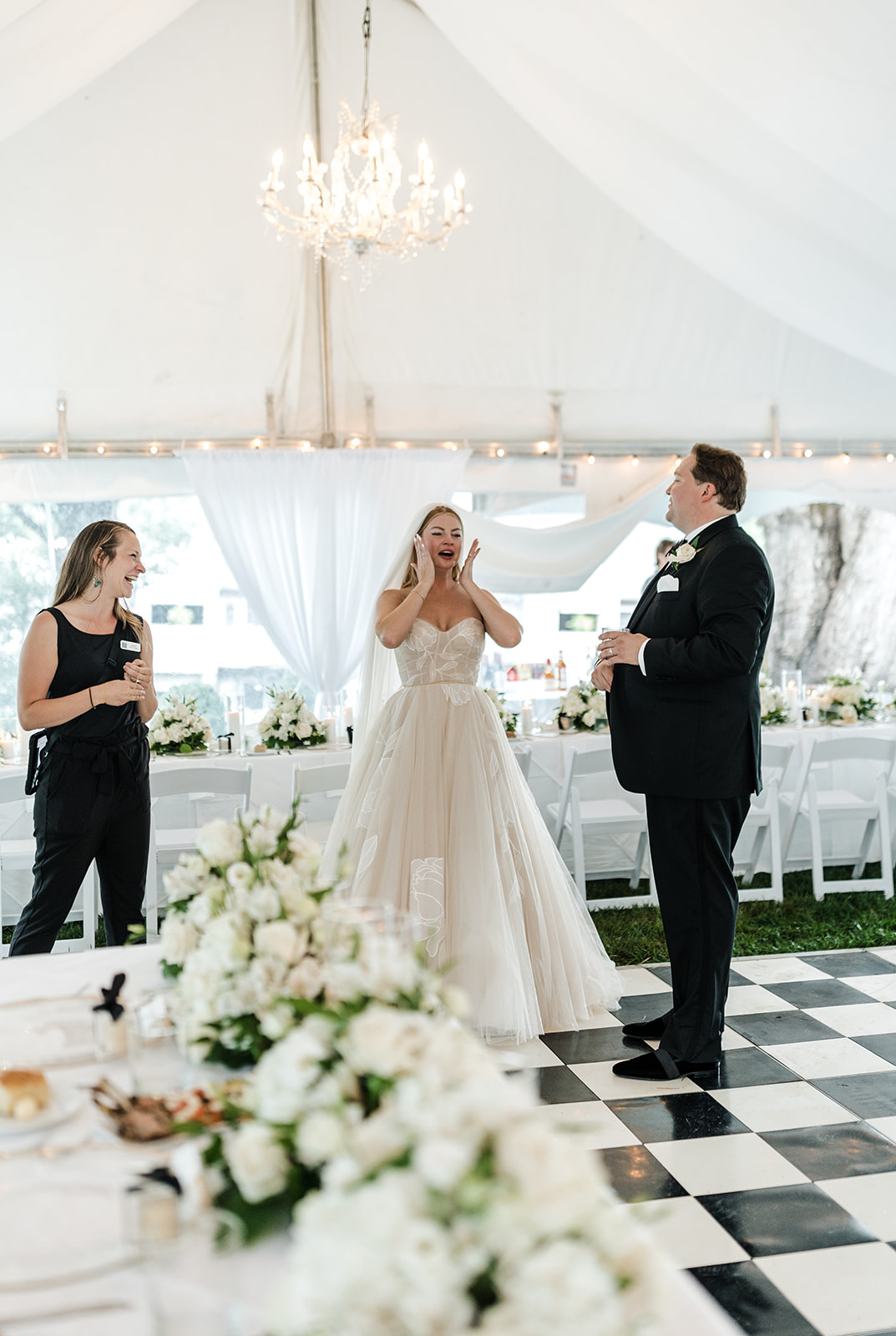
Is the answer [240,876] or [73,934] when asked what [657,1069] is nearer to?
[240,876]

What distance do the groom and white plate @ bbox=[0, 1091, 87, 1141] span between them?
2.44m

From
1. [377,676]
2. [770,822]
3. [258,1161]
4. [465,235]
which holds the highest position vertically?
[465,235]

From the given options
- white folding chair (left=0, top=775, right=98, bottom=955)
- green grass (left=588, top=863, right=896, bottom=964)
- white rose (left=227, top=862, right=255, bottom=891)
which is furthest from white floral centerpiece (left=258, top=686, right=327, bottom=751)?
white rose (left=227, top=862, right=255, bottom=891)

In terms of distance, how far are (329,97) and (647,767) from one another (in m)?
5.22

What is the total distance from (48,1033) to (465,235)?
6535 millimetres

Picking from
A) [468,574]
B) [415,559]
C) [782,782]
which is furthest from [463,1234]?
[782,782]

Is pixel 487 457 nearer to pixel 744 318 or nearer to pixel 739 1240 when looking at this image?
pixel 744 318

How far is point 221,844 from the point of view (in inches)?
61.9

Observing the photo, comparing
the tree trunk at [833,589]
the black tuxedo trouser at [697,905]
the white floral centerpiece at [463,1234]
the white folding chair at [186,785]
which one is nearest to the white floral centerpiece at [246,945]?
the white floral centerpiece at [463,1234]

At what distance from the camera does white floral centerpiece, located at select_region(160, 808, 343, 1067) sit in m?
1.24

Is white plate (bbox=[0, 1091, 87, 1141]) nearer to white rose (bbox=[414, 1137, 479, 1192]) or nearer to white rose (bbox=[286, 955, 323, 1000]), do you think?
white rose (bbox=[286, 955, 323, 1000])

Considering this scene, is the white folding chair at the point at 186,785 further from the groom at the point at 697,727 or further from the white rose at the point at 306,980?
the white rose at the point at 306,980

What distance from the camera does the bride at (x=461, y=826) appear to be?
3.87m

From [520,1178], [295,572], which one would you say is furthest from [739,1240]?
[295,572]
